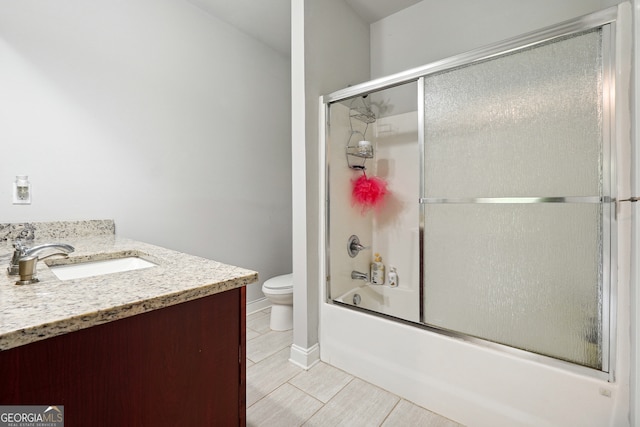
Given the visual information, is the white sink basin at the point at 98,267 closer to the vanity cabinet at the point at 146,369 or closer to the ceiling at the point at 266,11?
the vanity cabinet at the point at 146,369

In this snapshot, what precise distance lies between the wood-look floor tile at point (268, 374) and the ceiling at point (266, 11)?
8.63ft

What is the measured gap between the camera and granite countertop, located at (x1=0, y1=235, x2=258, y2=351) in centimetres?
52

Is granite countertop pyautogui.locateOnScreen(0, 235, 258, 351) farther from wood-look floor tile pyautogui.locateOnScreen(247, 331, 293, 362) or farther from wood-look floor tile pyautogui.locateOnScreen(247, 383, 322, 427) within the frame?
wood-look floor tile pyautogui.locateOnScreen(247, 331, 293, 362)

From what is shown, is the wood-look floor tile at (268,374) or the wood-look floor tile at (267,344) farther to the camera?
the wood-look floor tile at (267,344)

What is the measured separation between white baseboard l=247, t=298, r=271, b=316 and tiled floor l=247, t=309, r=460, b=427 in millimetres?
727

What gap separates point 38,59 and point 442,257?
8.12 ft

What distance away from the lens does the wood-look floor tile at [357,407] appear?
136cm

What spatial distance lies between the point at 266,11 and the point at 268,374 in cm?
268

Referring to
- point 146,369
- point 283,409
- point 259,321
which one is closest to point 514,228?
point 283,409

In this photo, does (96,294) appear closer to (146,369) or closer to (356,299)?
(146,369)

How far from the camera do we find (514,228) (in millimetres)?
1392

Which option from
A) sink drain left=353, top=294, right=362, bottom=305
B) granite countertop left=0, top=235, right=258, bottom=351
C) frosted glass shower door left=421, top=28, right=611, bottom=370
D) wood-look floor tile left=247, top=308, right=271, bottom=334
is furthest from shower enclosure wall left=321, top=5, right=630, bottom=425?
granite countertop left=0, top=235, right=258, bottom=351
